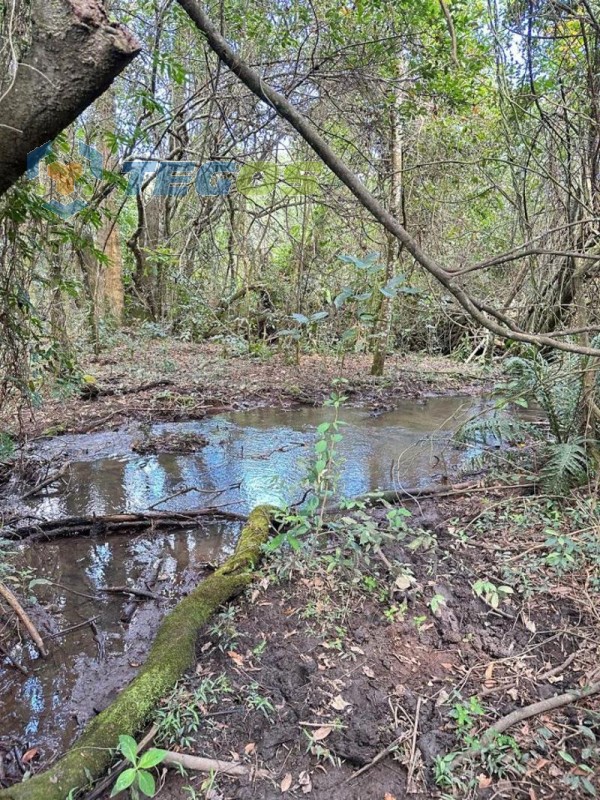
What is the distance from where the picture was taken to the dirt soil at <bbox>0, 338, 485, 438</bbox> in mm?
6074

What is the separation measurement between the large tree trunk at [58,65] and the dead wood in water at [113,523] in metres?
2.60

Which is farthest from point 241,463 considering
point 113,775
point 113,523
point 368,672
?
point 113,775

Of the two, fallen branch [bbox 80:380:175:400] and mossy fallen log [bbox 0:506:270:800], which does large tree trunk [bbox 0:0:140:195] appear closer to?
→ mossy fallen log [bbox 0:506:270:800]

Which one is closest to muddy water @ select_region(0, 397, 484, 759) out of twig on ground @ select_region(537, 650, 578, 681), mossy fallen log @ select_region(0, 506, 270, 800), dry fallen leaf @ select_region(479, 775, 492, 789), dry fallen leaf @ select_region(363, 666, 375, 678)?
mossy fallen log @ select_region(0, 506, 270, 800)

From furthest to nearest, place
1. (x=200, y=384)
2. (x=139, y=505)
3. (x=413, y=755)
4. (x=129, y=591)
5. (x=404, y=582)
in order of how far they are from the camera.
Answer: (x=200, y=384), (x=139, y=505), (x=129, y=591), (x=404, y=582), (x=413, y=755)

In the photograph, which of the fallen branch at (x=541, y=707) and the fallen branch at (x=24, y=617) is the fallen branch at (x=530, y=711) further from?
the fallen branch at (x=24, y=617)

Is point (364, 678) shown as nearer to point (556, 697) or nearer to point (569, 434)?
point (556, 697)

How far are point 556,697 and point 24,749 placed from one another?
6.73 ft

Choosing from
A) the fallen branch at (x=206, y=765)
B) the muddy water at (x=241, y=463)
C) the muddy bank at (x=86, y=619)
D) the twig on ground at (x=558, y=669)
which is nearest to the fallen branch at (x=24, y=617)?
the muddy bank at (x=86, y=619)

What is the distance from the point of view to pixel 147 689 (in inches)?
75.9

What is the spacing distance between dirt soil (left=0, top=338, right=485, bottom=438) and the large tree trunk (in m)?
3.25

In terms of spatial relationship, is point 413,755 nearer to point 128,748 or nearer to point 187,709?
point 187,709

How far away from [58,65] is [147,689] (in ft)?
7.20

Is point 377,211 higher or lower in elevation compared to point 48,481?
higher
